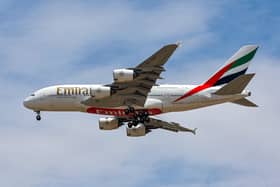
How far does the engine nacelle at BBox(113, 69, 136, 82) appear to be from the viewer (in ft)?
289

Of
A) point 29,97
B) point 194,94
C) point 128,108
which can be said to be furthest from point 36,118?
point 194,94

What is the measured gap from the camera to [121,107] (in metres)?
95.2

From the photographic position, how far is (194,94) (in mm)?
96312

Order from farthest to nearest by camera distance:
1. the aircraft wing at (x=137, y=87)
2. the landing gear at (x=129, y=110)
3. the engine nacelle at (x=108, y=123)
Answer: the engine nacelle at (x=108, y=123) < the landing gear at (x=129, y=110) < the aircraft wing at (x=137, y=87)


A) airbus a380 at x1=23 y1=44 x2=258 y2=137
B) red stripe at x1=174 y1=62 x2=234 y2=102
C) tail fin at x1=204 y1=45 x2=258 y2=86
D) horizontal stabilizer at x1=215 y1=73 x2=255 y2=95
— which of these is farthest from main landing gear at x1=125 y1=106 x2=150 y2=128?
horizontal stabilizer at x1=215 y1=73 x2=255 y2=95

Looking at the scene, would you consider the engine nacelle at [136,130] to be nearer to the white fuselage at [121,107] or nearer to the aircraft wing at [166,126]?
the white fuselage at [121,107]

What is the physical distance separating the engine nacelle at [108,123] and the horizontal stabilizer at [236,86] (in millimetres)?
12168

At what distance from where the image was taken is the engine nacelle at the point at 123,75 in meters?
88.1

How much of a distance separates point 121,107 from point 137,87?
10.4 feet

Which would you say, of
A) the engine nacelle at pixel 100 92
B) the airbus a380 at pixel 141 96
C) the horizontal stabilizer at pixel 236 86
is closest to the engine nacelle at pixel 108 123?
the airbus a380 at pixel 141 96

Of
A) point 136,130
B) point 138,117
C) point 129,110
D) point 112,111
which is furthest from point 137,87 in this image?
point 136,130

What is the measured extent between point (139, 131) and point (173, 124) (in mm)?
8396

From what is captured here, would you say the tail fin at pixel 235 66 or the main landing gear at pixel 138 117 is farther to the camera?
the tail fin at pixel 235 66

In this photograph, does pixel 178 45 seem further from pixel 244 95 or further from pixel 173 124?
pixel 173 124
